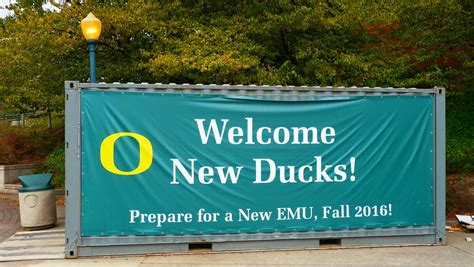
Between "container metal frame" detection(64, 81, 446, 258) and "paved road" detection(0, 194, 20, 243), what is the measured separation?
→ 2.55m

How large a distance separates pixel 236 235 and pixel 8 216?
6.55 meters

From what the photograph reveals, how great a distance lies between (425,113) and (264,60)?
4.55 m

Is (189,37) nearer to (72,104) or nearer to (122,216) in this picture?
(72,104)

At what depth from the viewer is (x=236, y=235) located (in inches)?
280

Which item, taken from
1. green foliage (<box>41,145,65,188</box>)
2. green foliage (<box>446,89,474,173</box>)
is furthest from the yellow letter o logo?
green foliage (<box>446,89,474,173</box>)

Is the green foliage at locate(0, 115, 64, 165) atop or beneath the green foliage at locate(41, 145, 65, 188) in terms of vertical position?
atop

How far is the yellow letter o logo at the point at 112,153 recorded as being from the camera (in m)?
6.82

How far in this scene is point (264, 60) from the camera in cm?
1122

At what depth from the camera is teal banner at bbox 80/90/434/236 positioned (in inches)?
269

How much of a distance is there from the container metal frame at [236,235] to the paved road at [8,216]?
2.55 metres

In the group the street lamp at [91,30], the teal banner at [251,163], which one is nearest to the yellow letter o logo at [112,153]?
the teal banner at [251,163]

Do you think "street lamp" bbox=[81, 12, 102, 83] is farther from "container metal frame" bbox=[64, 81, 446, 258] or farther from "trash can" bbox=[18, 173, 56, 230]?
"trash can" bbox=[18, 173, 56, 230]

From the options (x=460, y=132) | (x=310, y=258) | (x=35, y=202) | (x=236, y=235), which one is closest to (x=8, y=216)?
(x=35, y=202)

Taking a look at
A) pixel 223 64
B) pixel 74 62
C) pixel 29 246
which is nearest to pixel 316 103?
pixel 223 64
